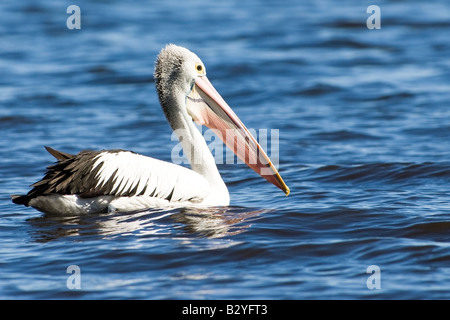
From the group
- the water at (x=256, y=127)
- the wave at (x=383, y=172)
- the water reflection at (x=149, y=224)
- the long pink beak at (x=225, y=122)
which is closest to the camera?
the water at (x=256, y=127)

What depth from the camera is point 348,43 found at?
1528 centimetres

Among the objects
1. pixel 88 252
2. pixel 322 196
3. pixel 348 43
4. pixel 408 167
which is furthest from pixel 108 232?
pixel 348 43

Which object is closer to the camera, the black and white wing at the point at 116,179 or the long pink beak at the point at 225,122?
the black and white wing at the point at 116,179

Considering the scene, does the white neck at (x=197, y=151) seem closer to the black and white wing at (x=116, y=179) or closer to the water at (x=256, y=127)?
the black and white wing at (x=116, y=179)

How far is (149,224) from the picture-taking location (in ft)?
20.0

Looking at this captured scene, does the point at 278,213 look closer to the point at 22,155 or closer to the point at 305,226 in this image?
the point at 305,226

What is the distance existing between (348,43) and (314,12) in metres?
2.94

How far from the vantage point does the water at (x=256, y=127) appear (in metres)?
5.16

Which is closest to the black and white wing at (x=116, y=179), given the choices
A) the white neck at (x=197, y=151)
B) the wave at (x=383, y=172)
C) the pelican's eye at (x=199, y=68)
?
the white neck at (x=197, y=151)

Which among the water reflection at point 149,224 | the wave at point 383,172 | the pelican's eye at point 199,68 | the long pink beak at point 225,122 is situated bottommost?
the water reflection at point 149,224

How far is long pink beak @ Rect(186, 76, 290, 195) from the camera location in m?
6.86

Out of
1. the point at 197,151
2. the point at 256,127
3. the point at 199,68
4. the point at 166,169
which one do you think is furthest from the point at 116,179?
the point at 256,127

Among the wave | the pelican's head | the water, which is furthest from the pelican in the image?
the wave

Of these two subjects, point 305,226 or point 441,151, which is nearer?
point 305,226
